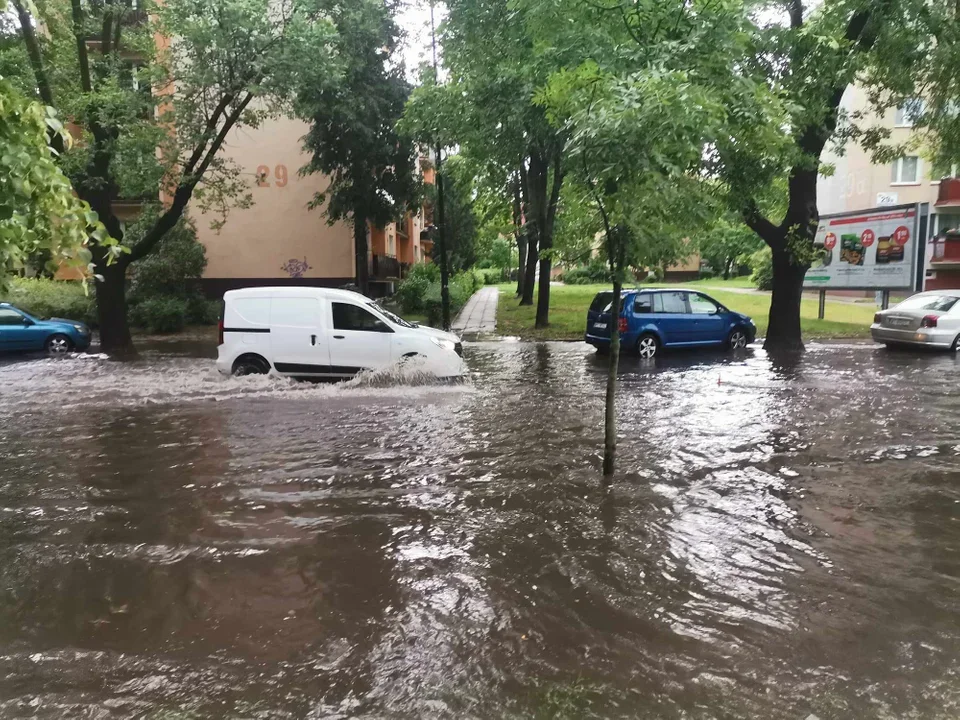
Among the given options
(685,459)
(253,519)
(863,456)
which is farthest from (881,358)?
(253,519)

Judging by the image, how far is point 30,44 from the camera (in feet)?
51.0

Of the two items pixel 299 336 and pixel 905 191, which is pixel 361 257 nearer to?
pixel 299 336

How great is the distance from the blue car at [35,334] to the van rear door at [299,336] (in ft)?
26.5

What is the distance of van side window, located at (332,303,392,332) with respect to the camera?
11.7 m

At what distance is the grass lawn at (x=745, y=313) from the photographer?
2041cm

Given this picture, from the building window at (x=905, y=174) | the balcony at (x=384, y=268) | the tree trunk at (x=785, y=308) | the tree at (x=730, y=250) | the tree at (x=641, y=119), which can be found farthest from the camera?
the tree at (x=730, y=250)

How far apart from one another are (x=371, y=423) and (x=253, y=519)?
11.6 feet

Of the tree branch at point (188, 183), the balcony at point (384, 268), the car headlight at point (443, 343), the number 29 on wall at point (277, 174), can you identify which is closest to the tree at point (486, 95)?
the car headlight at point (443, 343)

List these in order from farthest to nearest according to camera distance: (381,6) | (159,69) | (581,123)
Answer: (381,6) < (159,69) < (581,123)

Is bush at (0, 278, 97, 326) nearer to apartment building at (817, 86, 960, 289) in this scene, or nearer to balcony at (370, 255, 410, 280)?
balcony at (370, 255, 410, 280)

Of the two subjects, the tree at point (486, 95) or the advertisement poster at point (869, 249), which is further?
the advertisement poster at point (869, 249)

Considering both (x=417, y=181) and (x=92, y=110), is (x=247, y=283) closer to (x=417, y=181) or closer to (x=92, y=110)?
(x=417, y=181)

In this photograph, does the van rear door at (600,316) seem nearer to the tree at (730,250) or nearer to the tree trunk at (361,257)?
the tree trunk at (361,257)

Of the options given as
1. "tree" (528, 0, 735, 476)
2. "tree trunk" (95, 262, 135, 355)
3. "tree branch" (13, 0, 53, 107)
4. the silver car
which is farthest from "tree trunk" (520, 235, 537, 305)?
"tree" (528, 0, 735, 476)
